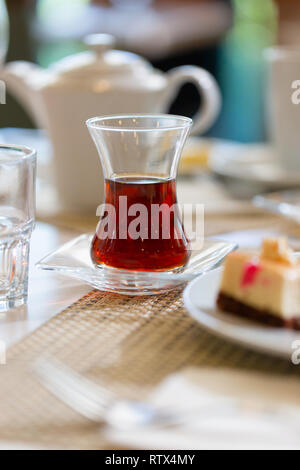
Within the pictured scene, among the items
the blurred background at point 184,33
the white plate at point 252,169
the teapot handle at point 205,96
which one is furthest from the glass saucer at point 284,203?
the blurred background at point 184,33

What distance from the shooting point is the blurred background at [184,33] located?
357cm

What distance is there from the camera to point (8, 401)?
18.6 inches

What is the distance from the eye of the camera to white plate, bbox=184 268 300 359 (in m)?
0.48

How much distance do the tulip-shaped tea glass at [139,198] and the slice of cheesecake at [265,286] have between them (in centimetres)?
13

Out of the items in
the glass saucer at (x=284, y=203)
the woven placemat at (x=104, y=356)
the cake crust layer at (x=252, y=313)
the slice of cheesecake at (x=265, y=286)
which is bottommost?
the woven placemat at (x=104, y=356)

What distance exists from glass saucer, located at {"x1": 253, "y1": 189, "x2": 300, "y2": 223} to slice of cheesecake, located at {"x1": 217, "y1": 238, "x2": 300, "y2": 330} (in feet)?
1.24

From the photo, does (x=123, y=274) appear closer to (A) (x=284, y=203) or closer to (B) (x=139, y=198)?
(B) (x=139, y=198)

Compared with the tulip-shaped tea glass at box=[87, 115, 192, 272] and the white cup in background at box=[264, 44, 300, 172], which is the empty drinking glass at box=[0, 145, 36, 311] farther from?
the white cup in background at box=[264, 44, 300, 172]

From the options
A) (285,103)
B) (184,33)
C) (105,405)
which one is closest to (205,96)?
(285,103)

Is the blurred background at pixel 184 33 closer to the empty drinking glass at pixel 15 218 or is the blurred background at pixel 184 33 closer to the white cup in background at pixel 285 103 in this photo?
the white cup in background at pixel 285 103

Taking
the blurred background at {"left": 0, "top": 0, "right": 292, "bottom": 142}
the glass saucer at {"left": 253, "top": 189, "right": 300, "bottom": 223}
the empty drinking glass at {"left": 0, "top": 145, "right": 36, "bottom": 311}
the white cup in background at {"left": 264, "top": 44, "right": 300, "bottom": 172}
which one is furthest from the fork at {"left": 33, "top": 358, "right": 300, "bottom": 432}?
the blurred background at {"left": 0, "top": 0, "right": 292, "bottom": 142}

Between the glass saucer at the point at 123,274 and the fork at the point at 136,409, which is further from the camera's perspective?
the glass saucer at the point at 123,274

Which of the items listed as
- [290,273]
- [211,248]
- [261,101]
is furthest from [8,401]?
[261,101]
